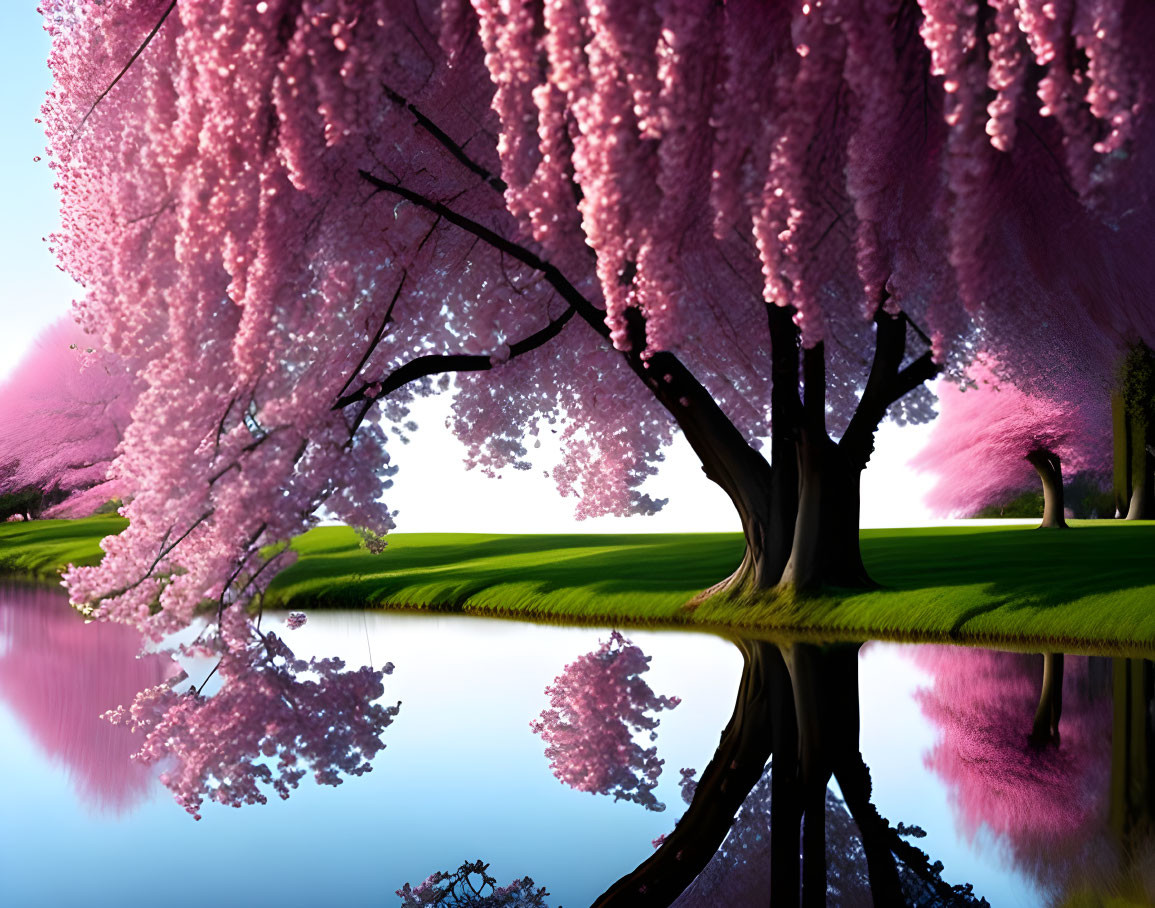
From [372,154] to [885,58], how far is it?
16.5ft

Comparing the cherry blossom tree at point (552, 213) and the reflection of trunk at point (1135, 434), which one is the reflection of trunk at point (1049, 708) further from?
the reflection of trunk at point (1135, 434)

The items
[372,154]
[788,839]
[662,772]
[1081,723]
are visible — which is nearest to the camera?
[788,839]

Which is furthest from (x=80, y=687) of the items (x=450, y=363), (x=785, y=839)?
(x=785, y=839)

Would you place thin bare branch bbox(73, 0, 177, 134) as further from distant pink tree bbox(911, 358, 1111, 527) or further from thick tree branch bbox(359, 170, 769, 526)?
distant pink tree bbox(911, 358, 1111, 527)

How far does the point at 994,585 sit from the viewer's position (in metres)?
13.9

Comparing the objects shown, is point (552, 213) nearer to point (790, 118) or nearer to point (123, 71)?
point (790, 118)

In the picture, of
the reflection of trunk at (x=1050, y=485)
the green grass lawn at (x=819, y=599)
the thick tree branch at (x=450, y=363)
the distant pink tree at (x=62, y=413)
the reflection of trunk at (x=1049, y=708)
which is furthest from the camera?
the distant pink tree at (x=62, y=413)

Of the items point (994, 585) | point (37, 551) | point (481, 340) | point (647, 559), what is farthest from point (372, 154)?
point (37, 551)

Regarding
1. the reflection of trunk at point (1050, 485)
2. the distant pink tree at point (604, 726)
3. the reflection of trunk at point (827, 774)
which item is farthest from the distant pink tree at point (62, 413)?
the reflection of trunk at point (827, 774)

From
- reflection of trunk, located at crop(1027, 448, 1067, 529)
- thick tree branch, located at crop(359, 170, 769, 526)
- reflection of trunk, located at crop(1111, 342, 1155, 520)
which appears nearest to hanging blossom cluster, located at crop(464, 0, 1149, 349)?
thick tree branch, located at crop(359, 170, 769, 526)

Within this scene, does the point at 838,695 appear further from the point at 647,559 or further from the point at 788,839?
A: the point at 647,559

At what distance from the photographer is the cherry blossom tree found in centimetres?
824

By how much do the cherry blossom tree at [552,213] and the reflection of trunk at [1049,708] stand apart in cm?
279

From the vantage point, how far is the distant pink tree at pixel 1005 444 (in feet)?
86.3
